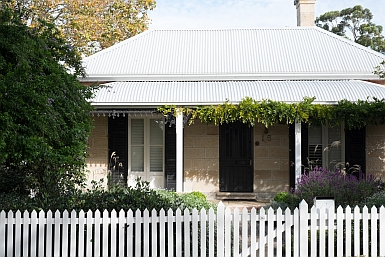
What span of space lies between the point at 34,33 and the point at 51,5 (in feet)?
51.2

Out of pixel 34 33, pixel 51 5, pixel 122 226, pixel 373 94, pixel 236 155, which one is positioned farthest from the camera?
pixel 51 5

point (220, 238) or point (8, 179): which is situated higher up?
point (8, 179)

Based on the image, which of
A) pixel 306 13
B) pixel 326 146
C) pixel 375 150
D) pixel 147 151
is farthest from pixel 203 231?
pixel 306 13

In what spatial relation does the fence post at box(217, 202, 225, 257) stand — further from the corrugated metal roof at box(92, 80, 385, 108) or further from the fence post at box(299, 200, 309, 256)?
the corrugated metal roof at box(92, 80, 385, 108)

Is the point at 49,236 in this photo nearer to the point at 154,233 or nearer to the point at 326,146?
the point at 154,233

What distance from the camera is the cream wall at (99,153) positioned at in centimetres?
1368

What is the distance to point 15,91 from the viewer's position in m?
6.41

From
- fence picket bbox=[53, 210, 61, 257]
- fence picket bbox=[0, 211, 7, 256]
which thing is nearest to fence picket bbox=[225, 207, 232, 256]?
fence picket bbox=[53, 210, 61, 257]

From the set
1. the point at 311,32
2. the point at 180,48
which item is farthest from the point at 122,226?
the point at 311,32

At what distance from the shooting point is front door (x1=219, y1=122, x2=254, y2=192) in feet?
44.9

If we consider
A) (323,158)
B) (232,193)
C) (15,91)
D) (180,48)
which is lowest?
(232,193)

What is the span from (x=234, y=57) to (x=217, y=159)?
3.60 m

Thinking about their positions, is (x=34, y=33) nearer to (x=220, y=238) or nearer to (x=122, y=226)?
(x=122, y=226)

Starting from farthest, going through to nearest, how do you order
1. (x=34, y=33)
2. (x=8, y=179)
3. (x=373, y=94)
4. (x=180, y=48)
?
1. (x=180, y=48)
2. (x=373, y=94)
3. (x=8, y=179)
4. (x=34, y=33)
